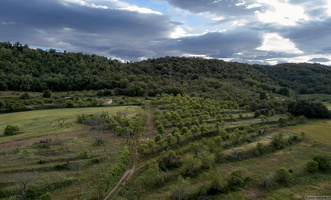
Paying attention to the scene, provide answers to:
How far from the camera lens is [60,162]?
122 ft

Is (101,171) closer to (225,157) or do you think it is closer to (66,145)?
(66,145)

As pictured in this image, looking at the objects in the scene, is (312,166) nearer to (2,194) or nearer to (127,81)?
(2,194)

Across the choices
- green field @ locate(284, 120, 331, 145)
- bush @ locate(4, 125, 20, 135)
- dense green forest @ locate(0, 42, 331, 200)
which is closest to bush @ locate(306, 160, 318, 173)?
dense green forest @ locate(0, 42, 331, 200)

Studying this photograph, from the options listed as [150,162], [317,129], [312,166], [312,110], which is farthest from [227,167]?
[312,110]

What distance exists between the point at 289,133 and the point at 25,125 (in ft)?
271

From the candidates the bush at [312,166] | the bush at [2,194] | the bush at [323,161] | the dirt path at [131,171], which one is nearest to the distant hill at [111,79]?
the dirt path at [131,171]

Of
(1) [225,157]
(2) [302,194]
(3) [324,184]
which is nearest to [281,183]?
(2) [302,194]

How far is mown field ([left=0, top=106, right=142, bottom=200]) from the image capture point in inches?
1171

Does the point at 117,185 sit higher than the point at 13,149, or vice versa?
the point at 13,149

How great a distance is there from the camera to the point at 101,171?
35.5 m

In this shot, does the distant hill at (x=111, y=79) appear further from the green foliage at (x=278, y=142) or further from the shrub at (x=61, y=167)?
the shrub at (x=61, y=167)

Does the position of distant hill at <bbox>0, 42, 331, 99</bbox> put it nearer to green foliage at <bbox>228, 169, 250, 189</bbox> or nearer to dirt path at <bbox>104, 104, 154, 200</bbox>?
dirt path at <bbox>104, 104, 154, 200</bbox>

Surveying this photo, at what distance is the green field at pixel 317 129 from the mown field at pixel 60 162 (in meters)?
56.1

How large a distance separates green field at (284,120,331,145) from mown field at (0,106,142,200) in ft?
184
